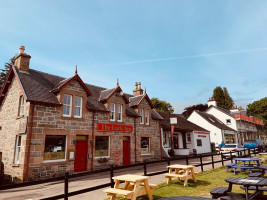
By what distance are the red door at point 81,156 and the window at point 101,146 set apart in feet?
3.14

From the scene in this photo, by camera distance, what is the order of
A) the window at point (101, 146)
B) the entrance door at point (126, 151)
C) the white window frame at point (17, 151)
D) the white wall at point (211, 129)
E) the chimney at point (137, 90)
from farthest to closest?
1. the white wall at point (211, 129)
2. the chimney at point (137, 90)
3. the entrance door at point (126, 151)
4. the window at point (101, 146)
5. the white window frame at point (17, 151)

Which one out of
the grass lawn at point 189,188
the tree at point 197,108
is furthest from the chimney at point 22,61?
the tree at point 197,108

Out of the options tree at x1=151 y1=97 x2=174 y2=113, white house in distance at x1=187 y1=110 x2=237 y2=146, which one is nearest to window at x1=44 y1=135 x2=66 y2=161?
white house in distance at x1=187 y1=110 x2=237 y2=146

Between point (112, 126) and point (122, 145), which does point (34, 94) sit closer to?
point (112, 126)

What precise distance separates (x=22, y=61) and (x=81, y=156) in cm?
868

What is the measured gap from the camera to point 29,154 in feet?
37.7

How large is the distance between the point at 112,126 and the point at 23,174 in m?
7.43

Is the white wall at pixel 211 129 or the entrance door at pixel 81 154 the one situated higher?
the white wall at pixel 211 129

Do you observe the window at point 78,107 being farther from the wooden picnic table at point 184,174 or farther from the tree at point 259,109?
the tree at point 259,109

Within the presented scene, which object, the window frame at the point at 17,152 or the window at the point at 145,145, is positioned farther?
the window at the point at 145,145

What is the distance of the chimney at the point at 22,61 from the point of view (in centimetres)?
1456

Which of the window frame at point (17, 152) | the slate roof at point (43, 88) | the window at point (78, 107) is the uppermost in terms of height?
the slate roof at point (43, 88)

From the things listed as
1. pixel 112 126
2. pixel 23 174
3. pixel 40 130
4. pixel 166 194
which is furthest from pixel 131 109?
pixel 166 194

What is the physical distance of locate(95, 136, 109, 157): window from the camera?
50.3 ft
